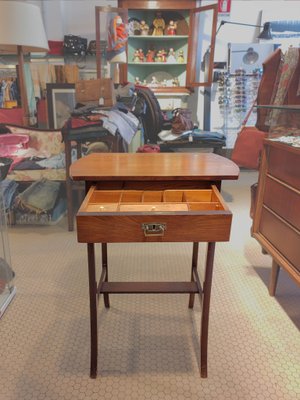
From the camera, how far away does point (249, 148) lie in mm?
2611

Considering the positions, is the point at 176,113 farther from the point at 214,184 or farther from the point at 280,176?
the point at 214,184

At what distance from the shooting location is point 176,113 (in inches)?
149

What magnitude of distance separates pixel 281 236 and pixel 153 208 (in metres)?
0.77

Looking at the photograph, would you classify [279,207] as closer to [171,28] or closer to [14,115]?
[14,115]

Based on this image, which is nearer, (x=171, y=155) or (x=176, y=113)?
(x=171, y=155)

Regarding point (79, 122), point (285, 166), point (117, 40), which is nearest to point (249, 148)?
point (285, 166)

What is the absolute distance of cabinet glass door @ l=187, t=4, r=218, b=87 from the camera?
4121 mm

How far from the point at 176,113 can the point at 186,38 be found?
4.38ft

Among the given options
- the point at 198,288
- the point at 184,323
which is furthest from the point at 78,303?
the point at 198,288

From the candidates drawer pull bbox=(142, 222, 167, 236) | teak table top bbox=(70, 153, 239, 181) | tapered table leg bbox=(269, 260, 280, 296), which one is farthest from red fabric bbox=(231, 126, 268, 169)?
drawer pull bbox=(142, 222, 167, 236)

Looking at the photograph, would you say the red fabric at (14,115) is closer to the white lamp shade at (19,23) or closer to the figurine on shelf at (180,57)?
the white lamp shade at (19,23)

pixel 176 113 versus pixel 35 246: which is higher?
pixel 176 113

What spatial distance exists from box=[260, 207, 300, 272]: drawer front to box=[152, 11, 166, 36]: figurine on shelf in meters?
3.54

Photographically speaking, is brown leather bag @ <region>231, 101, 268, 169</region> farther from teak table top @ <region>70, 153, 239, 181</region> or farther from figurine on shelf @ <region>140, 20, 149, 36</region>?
figurine on shelf @ <region>140, 20, 149, 36</region>
